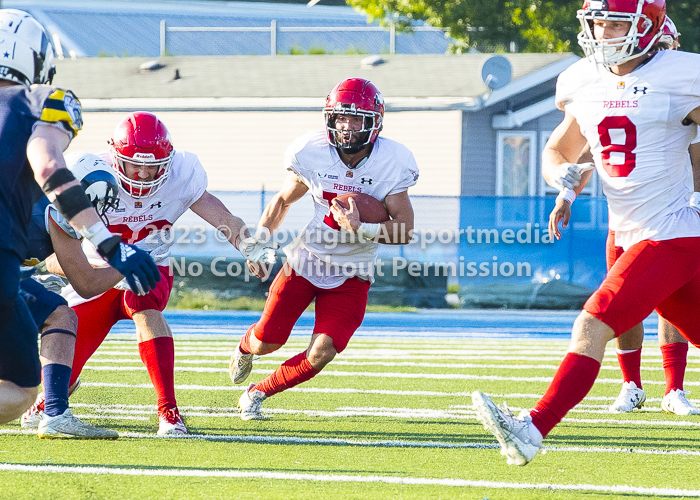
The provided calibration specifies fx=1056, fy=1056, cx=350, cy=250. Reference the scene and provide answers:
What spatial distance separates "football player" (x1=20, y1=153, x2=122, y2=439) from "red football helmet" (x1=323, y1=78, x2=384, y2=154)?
1127 millimetres

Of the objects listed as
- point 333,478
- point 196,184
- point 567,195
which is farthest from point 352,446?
point 196,184

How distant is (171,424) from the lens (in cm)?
461

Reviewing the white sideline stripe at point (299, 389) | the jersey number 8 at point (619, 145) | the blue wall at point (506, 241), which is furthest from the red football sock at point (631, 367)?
the blue wall at point (506, 241)

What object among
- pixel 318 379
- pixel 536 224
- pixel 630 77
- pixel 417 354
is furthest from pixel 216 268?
pixel 630 77

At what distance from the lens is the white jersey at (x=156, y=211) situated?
4.91 meters

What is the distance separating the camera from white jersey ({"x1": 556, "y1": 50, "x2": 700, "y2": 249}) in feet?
12.8

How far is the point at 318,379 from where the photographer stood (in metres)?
6.70

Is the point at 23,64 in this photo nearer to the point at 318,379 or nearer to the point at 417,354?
the point at 318,379

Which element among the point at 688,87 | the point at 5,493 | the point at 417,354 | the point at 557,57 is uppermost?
the point at 557,57

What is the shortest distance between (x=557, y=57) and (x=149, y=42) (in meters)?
17.5

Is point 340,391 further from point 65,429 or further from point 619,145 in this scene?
point 619,145

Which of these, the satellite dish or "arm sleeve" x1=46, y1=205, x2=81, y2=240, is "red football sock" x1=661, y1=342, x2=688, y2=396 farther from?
the satellite dish

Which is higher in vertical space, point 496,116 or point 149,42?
point 149,42

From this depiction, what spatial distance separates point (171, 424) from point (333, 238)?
4.14 ft
